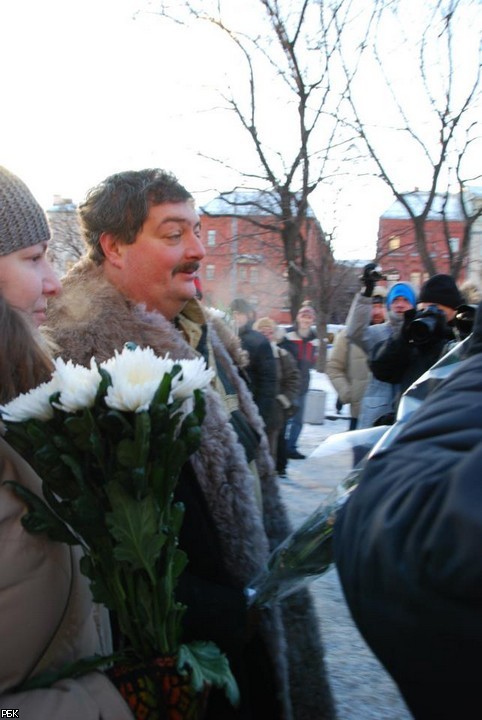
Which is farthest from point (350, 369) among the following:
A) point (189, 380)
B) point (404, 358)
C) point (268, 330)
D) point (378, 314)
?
point (189, 380)

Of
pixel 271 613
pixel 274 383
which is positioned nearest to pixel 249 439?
pixel 271 613

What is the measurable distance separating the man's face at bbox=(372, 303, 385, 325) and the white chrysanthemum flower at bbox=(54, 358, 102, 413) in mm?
5711

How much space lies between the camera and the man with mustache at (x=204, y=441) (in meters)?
1.76

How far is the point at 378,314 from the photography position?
6.78m

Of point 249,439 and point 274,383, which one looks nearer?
point 249,439

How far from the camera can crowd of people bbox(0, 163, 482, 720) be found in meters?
0.77

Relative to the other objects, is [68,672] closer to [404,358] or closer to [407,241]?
[404,358]

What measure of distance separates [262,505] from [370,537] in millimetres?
1480

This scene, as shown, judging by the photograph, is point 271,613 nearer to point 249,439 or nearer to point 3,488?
point 249,439

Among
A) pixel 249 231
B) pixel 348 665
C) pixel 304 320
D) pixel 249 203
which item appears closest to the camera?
pixel 348 665

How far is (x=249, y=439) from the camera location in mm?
2201

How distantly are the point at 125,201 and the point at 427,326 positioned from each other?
2.45 m

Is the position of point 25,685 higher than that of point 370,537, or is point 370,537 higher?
point 370,537

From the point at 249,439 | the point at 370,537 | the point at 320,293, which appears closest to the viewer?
the point at 370,537
